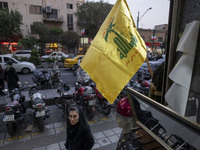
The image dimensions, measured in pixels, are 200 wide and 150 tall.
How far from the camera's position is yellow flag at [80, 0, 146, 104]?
1545 millimetres

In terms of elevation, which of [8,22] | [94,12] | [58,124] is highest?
[94,12]

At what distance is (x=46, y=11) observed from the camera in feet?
93.1

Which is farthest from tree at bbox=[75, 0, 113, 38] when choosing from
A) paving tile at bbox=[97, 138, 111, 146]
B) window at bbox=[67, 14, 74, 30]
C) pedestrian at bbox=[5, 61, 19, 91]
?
paving tile at bbox=[97, 138, 111, 146]

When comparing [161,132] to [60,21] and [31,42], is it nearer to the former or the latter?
[31,42]

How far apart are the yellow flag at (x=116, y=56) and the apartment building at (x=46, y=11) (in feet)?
95.5

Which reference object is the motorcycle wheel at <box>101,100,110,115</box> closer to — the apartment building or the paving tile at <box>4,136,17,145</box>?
the paving tile at <box>4,136,17,145</box>

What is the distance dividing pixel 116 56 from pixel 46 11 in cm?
3181

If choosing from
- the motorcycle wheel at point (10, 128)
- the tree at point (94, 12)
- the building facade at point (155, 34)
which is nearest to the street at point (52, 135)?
the motorcycle wheel at point (10, 128)

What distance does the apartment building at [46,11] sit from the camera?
26500 millimetres

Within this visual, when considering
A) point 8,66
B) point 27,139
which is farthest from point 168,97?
point 8,66

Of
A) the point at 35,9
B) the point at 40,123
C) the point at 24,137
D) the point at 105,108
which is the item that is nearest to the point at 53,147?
the point at 40,123

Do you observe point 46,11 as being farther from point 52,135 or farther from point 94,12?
point 52,135

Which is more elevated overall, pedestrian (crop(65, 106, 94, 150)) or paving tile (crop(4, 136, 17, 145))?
pedestrian (crop(65, 106, 94, 150))

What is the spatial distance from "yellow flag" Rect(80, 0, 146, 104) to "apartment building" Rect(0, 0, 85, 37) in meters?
29.1
